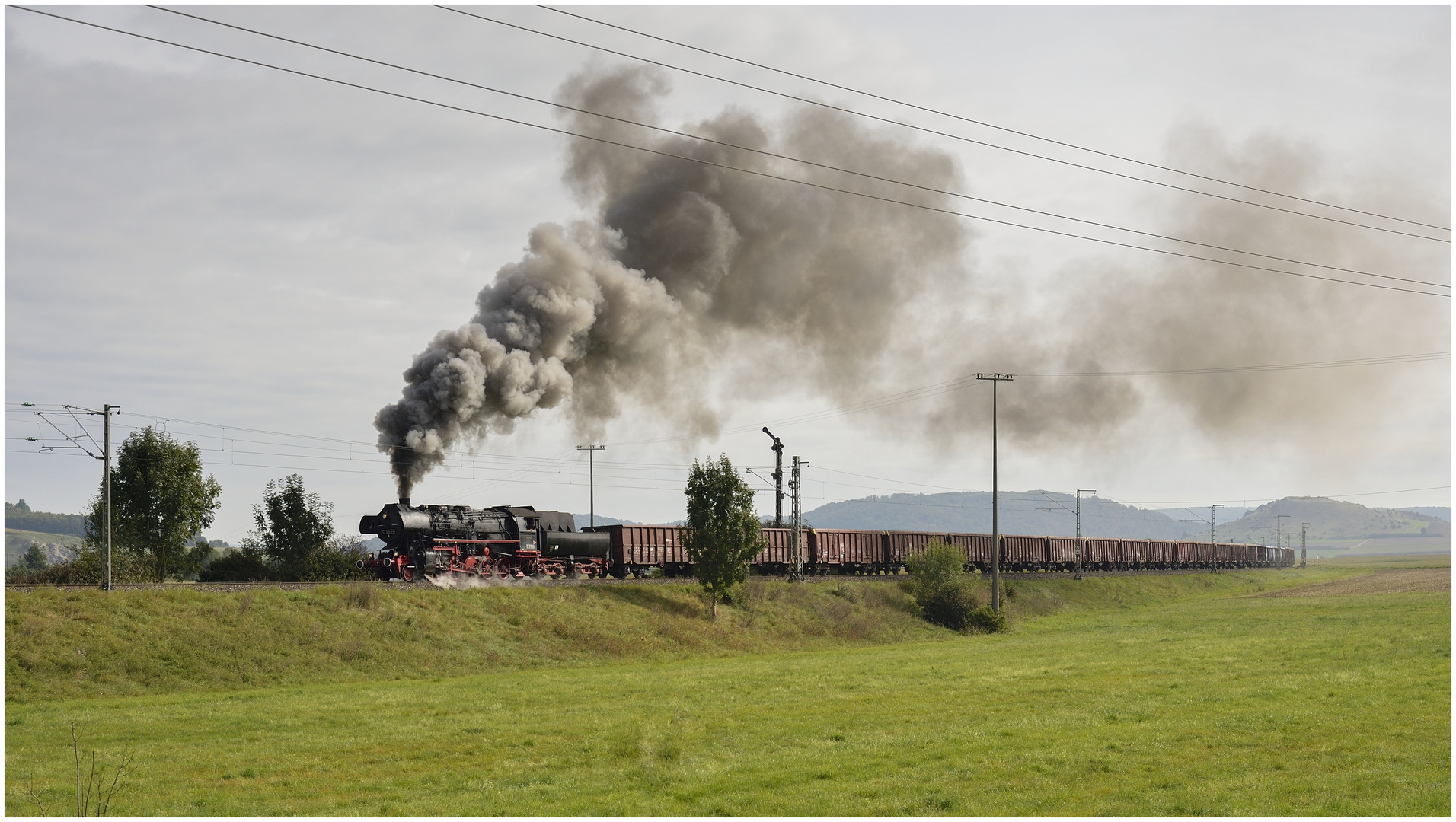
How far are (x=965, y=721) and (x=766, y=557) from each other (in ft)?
111

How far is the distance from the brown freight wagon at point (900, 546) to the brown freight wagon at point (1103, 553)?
2340cm

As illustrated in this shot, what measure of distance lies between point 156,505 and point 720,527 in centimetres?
2780

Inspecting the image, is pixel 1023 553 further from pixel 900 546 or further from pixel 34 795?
pixel 34 795

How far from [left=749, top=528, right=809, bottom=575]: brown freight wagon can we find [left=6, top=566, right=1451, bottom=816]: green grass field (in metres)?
13.4

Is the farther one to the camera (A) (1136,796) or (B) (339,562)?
(B) (339,562)

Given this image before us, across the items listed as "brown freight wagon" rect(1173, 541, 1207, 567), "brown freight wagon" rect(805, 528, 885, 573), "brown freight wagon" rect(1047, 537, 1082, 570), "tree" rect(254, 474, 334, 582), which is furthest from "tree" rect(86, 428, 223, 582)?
"brown freight wagon" rect(1173, 541, 1207, 567)

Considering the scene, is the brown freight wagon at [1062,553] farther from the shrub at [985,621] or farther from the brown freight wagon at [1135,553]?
the shrub at [985,621]

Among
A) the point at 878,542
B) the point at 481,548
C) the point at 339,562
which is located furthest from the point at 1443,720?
the point at 878,542

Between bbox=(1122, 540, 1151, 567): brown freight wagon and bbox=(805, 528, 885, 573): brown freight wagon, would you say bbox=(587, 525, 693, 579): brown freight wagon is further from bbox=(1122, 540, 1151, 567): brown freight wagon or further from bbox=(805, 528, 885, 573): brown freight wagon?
bbox=(1122, 540, 1151, 567): brown freight wagon

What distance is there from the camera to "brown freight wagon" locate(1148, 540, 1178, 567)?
3644 inches

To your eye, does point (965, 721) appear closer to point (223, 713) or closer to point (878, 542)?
point (223, 713)

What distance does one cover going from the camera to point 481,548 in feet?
131

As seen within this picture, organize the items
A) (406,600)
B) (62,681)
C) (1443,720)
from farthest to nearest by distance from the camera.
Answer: (406,600) < (62,681) < (1443,720)

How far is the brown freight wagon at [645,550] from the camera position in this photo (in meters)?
48.1
